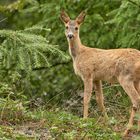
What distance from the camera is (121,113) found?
1156 cm

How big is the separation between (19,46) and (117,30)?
171 inches

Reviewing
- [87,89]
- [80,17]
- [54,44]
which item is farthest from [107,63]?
[54,44]

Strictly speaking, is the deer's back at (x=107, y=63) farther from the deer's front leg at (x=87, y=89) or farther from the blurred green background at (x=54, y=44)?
the blurred green background at (x=54, y=44)

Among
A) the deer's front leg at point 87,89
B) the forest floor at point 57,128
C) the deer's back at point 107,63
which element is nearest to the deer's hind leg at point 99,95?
the deer's front leg at point 87,89

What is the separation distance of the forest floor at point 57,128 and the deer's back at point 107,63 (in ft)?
2.93

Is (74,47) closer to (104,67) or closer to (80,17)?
(80,17)

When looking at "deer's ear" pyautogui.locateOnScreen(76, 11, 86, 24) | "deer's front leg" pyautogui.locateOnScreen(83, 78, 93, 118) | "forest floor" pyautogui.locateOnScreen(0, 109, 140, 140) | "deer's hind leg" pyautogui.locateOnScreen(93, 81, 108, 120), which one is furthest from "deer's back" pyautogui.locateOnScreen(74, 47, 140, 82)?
"forest floor" pyautogui.locateOnScreen(0, 109, 140, 140)

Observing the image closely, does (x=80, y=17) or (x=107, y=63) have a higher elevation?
(x=80, y=17)

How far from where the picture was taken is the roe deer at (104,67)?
34.5 feet

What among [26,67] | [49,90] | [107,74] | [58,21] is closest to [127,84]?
[107,74]

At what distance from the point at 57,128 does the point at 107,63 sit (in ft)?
6.61

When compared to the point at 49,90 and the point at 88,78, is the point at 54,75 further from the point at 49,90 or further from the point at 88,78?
the point at 88,78

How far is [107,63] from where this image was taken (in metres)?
11.2

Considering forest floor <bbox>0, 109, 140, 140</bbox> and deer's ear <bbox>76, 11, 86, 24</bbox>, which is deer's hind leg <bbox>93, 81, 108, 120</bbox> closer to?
forest floor <bbox>0, 109, 140, 140</bbox>
